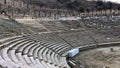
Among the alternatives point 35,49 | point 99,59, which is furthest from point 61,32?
point 35,49

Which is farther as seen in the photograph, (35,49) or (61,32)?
(61,32)

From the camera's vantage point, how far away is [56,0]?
208ft

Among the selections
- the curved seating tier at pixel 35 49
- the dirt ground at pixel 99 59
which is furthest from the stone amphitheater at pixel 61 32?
the dirt ground at pixel 99 59

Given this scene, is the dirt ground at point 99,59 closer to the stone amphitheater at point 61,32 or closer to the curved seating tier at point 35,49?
the stone amphitheater at point 61,32

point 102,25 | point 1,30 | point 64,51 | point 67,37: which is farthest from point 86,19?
point 1,30

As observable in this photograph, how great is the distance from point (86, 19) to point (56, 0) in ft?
81.0

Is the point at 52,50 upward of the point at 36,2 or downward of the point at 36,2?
downward

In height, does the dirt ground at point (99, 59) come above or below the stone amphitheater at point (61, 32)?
below

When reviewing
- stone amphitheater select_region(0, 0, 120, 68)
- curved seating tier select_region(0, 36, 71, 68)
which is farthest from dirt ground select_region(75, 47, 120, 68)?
curved seating tier select_region(0, 36, 71, 68)

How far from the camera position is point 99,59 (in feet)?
74.1

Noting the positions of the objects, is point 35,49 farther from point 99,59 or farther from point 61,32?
point 61,32

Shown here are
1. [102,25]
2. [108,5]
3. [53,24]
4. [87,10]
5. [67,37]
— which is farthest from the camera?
[108,5]

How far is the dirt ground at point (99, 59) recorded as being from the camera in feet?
66.1

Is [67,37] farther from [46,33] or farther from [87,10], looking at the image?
Result: [87,10]
